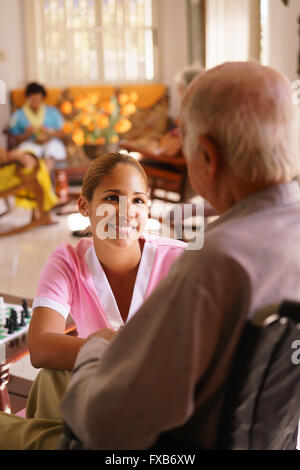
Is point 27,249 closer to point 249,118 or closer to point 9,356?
point 9,356

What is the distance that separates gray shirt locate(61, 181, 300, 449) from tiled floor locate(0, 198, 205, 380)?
2633 mm

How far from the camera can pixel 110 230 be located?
1.41m

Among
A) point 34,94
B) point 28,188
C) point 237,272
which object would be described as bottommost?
point 28,188

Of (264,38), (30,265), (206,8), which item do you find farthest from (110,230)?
(206,8)

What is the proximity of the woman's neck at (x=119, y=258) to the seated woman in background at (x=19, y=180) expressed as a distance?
3475mm

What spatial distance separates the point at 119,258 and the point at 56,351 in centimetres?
35

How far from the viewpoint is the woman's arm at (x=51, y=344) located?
116 centimetres

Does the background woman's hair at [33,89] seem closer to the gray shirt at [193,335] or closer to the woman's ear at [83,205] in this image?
the woman's ear at [83,205]

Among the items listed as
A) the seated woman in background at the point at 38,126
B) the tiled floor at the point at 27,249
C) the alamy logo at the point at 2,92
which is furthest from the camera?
the alamy logo at the point at 2,92

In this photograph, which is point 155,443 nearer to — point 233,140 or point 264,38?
point 233,140

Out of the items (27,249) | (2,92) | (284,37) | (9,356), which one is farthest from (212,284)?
(2,92)

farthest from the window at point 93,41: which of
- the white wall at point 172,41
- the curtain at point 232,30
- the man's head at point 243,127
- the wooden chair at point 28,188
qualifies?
the man's head at point 243,127

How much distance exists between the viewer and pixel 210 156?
0.81 metres

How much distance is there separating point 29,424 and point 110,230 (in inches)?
21.5
